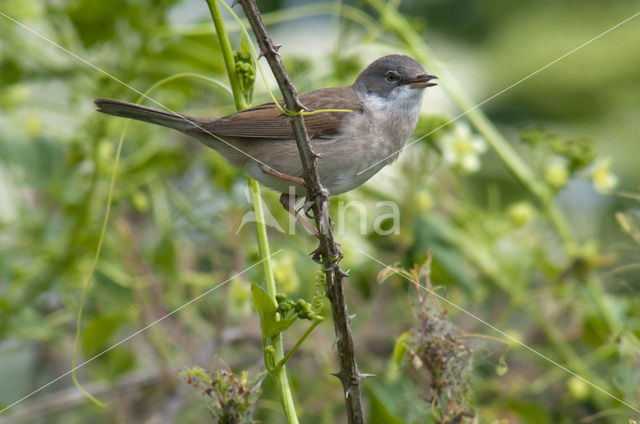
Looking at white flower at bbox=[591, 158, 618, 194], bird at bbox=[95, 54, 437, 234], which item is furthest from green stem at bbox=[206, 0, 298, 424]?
white flower at bbox=[591, 158, 618, 194]

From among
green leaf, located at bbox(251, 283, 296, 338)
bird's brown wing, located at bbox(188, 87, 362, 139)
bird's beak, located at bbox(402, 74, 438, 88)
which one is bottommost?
green leaf, located at bbox(251, 283, 296, 338)

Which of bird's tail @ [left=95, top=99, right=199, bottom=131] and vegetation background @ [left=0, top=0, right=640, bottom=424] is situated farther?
vegetation background @ [left=0, top=0, right=640, bottom=424]

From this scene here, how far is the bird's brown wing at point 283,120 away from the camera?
224 cm

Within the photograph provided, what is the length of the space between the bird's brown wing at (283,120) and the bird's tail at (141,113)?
0.30ft

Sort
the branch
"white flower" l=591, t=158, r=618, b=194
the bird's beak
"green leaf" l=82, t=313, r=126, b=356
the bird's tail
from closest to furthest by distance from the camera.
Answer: the branch → the bird's tail → the bird's beak → "green leaf" l=82, t=313, r=126, b=356 → "white flower" l=591, t=158, r=618, b=194

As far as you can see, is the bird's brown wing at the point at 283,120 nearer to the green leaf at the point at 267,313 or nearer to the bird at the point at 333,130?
the bird at the point at 333,130

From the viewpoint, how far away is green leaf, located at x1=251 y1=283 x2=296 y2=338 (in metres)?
1.41

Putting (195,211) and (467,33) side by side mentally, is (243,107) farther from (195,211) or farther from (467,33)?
(467,33)

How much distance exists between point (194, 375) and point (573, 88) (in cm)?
397

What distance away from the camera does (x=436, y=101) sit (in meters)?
3.97

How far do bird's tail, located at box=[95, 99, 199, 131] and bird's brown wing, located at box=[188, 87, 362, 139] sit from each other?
3.6 inches

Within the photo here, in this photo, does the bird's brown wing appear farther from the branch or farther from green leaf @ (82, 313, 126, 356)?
green leaf @ (82, 313, 126, 356)

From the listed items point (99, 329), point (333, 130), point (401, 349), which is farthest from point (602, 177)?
point (99, 329)

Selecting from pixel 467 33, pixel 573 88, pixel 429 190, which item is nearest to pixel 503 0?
pixel 467 33
